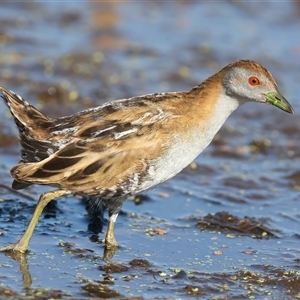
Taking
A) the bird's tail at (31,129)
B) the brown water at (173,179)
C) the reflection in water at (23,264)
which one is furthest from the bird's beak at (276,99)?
the reflection in water at (23,264)

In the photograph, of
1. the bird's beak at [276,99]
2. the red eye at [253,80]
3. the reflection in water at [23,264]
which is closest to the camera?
the reflection in water at [23,264]

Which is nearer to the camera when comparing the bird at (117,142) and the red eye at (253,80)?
the bird at (117,142)

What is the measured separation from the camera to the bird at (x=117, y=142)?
8.34 m

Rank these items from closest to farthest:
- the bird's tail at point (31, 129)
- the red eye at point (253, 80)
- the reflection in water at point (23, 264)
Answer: the reflection in water at point (23, 264) → the bird's tail at point (31, 129) → the red eye at point (253, 80)

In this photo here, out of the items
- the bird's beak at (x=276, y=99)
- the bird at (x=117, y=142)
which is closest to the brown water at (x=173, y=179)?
the bird at (x=117, y=142)

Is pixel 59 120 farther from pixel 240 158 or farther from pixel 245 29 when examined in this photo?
pixel 245 29

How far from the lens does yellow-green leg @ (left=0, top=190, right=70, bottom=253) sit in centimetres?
846

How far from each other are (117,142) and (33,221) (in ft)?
3.85

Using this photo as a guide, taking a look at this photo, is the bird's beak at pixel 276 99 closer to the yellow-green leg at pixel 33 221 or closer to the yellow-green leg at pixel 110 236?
the yellow-green leg at pixel 110 236

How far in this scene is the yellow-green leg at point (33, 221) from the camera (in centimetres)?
846

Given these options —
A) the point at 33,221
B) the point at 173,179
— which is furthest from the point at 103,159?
the point at 173,179

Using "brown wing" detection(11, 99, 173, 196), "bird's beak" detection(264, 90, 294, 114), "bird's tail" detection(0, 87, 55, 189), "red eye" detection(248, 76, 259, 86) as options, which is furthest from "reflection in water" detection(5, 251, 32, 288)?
"bird's beak" detection(264, 90, 294, 114)

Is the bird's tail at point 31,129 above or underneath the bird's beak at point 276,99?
underneath

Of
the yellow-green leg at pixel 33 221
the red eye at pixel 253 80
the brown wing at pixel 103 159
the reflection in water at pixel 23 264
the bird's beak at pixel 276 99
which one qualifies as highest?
the red eye at pixel 253 80
